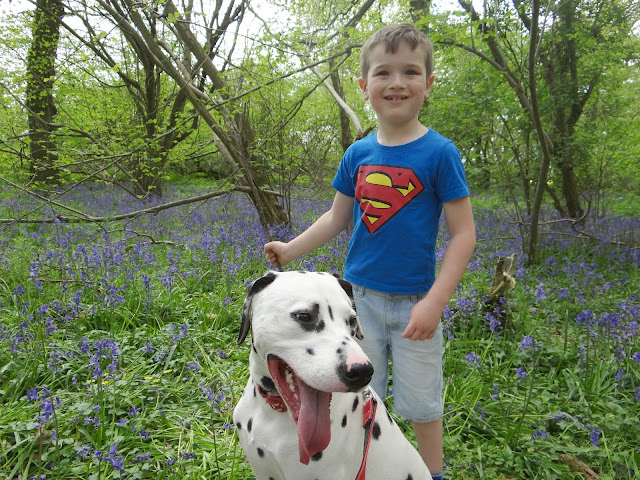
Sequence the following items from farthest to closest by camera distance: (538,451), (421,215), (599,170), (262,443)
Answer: (599,170)
(538,451)
(421,215)
(262,443)

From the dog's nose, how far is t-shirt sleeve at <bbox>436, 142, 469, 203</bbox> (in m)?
1.02

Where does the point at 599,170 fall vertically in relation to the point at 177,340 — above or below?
above

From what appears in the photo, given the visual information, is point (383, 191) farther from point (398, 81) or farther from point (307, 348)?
point (307, 348)

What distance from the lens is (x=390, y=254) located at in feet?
6.95

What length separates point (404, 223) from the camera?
208 cm

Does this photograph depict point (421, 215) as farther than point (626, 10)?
No

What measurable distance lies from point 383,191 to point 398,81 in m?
0.53

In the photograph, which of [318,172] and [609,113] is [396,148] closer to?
[609,113]

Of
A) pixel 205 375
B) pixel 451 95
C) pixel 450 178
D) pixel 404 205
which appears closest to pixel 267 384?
pixel 404 205

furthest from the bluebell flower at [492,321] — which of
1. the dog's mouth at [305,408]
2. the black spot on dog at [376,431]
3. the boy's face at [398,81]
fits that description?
the dog's mouth at [305,408]

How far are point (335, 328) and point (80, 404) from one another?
2.31 metres

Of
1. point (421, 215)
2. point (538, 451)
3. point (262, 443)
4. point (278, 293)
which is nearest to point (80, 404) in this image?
point (262, 443)

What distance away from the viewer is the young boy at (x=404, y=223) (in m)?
1.99

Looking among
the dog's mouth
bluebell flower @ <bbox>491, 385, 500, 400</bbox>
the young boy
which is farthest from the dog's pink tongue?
bluebell flower @ <bbox>491, 385, 500, 400</bbox>
